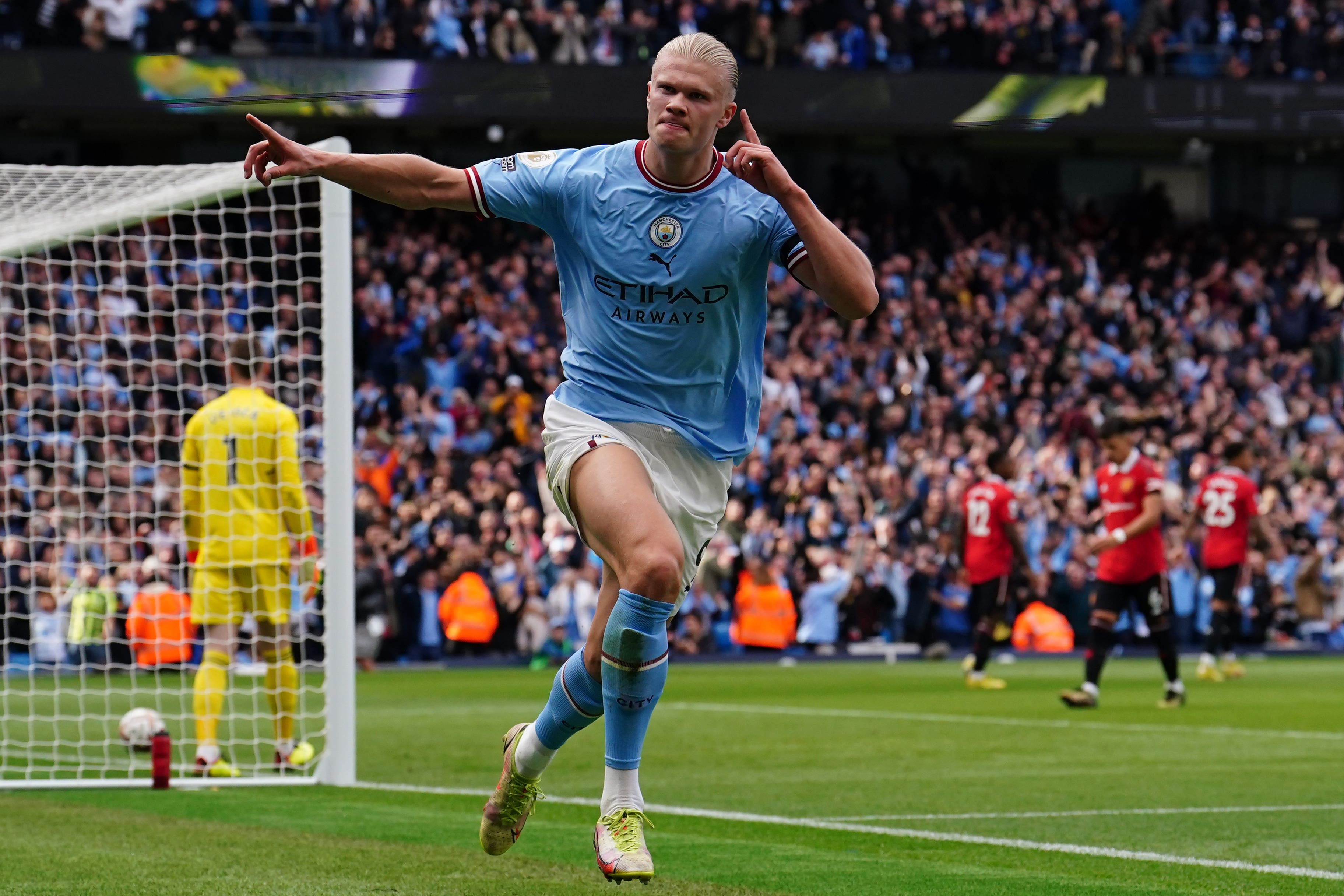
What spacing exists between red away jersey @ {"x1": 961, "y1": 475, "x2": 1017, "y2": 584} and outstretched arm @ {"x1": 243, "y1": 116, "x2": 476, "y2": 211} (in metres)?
12.0

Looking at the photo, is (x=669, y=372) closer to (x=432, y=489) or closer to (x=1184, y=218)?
(x=432, y=489)

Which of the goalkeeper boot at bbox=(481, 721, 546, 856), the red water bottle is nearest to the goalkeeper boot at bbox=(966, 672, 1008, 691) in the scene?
the red water bottle

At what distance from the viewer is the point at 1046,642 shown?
24656 millimetres

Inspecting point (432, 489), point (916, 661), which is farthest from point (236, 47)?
point (916, 661)

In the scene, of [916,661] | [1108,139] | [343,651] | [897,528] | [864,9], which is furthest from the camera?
[1108,139]

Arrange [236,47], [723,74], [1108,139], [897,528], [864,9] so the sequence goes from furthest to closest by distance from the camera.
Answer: [1108,139], [864,9], [236,47], [897,528], [723,74]

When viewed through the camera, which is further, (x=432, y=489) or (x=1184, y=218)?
(x=1184, y=218)

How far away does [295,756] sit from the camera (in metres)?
10.3

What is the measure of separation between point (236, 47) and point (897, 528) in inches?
470

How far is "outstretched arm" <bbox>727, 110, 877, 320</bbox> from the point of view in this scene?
5199 millimetres

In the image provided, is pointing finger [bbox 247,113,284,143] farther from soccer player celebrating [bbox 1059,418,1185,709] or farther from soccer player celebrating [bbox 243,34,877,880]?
soccer player celebrating [bbox 1059,418,1185,709]

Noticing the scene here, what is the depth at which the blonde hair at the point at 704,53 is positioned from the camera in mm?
5504

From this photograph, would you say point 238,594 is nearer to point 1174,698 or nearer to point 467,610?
point 1174,698

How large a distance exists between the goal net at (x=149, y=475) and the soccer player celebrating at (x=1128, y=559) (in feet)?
19.9
